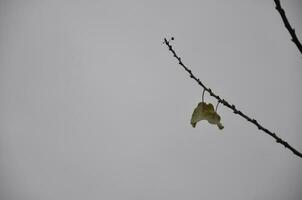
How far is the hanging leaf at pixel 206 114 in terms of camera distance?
2096mm

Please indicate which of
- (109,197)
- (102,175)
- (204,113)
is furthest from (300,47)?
(102,175)

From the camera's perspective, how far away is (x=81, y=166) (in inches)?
7613

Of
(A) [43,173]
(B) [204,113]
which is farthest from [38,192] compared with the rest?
(B) [204,113]

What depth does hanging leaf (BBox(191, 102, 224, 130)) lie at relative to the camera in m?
2.10

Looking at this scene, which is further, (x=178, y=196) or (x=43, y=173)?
(x=43, y=173)

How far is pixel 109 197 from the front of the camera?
163 m

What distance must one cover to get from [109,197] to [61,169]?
47539 millimetres

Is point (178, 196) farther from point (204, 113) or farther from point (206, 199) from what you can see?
point (204, 113)

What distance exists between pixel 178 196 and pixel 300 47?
15565 cm

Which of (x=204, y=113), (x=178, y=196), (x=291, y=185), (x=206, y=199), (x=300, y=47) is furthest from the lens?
(x=291, y=185)

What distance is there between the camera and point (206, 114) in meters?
2.12

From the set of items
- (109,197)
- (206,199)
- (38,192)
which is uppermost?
(38,192)

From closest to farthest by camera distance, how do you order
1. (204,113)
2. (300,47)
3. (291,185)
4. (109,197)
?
(300,47) < (204,113) < (109,197) < (291,185)

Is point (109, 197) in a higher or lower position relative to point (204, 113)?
higher
